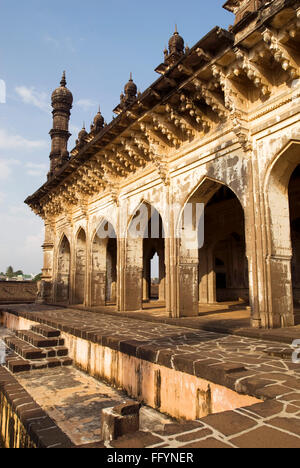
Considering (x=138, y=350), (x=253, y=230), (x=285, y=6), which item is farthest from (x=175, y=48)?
(x=138, y=350)

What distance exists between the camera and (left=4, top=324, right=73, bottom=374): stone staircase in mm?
5661

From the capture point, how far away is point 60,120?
58.4 ft

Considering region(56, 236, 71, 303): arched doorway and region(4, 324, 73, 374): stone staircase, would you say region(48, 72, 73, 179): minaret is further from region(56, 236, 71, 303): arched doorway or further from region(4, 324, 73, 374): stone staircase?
region(4, 324, 73, 374): stone staircase

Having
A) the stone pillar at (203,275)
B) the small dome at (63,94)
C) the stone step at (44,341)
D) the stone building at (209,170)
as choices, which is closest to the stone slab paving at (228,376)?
the stone step at (44,341)

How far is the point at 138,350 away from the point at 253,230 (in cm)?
294

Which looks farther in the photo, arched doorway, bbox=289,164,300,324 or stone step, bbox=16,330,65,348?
arched doorway, bbox=289,164,300,324

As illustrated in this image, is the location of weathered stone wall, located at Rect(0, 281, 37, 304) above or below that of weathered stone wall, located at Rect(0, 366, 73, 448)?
above

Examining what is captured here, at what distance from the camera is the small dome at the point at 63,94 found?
57.4ft

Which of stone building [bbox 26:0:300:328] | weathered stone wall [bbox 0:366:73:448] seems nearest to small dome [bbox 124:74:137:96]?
stone building [bbox 26:0:300:328]

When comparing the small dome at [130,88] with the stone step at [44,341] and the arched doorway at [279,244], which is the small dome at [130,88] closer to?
the arched doorway at [279,244]

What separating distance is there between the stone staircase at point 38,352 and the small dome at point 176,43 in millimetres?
7665

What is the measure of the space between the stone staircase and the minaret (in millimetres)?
12207

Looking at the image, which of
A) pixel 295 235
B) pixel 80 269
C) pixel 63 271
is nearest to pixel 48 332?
pixel 80 269
